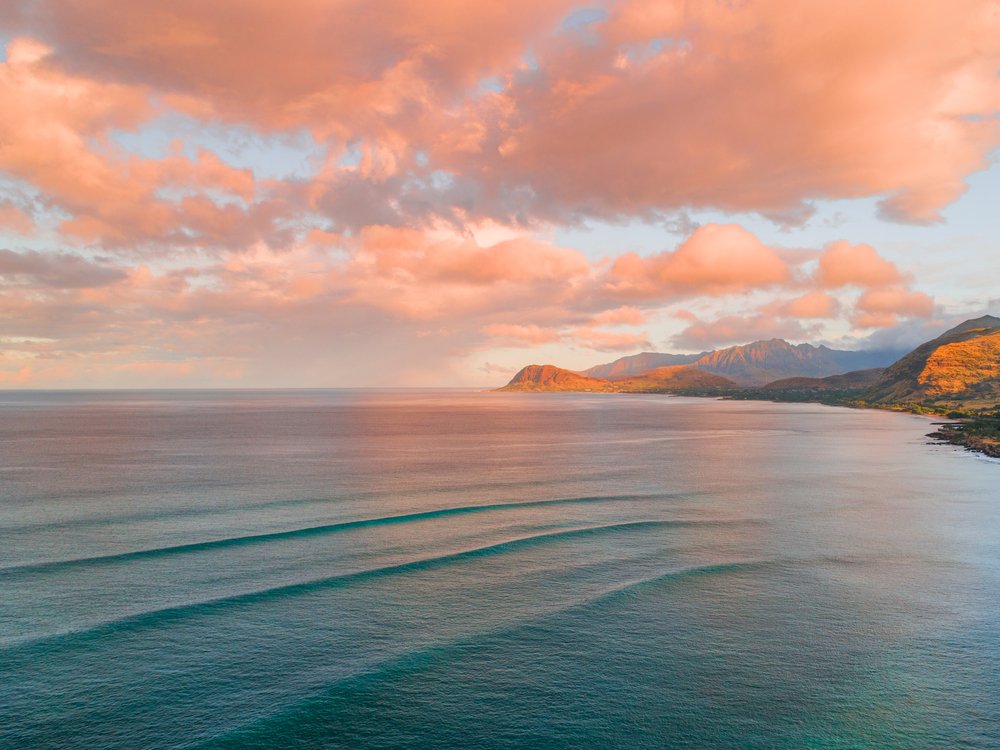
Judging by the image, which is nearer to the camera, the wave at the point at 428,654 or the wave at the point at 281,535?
the wave at the point at 428,654

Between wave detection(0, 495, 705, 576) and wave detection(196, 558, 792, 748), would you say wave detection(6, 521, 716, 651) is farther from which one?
wave detection(0, 495, 705, 576)

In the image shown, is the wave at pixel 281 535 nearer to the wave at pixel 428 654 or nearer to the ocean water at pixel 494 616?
the ocean water at pixel 494 616

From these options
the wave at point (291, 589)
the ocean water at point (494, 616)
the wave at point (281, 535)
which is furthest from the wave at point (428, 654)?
the wave at point (281, 535)

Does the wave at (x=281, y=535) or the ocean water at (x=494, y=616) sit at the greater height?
the wave at (x=281, y=535)

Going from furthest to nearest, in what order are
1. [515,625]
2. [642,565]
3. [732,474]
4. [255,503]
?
[732,474] < [255,503] < [642,565] < [515,625]

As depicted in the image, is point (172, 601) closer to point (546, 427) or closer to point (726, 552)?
point (726, 552)

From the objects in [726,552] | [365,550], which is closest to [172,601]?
[365,550]
